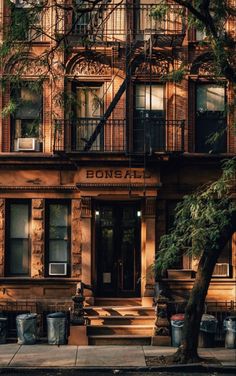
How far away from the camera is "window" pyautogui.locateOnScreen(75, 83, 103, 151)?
18.9 meters

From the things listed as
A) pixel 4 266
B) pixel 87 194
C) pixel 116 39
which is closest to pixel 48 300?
pixel 4 266

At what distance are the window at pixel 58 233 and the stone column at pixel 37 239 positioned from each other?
0.95 ft

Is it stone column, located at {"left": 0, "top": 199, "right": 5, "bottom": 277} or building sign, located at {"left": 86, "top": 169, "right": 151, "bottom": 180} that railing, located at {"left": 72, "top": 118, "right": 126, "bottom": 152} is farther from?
stone column, located at {"left": 0, "top": 199, "right": 5, "bottom": 277}

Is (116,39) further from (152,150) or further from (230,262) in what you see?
(230,262)

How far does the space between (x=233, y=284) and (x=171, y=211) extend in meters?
2.92

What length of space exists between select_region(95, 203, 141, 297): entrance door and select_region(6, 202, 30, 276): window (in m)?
2.19

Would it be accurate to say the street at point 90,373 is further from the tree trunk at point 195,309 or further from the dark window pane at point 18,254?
the dark window pane at point 18,254

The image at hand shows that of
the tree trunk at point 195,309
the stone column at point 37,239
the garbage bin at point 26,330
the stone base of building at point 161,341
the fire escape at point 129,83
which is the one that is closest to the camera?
the tree trunk at point 195,309

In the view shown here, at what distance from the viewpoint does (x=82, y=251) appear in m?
18.3

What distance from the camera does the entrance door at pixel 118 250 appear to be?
19.2m

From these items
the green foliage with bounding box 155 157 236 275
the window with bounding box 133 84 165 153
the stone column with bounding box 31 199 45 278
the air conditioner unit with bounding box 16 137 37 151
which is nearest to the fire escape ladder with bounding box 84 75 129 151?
the window with bounding box 133 84 165 153

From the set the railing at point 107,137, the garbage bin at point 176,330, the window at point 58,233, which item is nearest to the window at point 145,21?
the railing at point 107,137

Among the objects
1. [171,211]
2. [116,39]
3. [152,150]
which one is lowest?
[171,211]

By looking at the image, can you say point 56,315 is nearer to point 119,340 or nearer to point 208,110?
point 119,340
